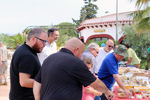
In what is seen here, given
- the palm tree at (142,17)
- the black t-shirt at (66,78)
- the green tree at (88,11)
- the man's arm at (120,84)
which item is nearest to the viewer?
the black t-shirt at (66,78)

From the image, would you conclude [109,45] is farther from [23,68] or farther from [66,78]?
[66,78]

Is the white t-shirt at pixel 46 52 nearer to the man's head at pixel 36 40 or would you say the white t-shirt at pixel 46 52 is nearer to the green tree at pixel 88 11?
the man's head at pixel 36 40

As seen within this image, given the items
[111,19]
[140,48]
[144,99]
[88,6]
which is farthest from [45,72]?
[88,6]

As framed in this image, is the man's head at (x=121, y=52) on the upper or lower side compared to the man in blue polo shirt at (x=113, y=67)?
upper

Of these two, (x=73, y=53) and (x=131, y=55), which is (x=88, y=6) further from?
(x=73, y=53)

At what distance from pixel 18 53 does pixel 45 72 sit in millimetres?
436

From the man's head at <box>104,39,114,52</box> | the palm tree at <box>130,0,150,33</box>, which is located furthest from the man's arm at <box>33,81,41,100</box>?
the palm tree at <box>130,0,150,33</box>

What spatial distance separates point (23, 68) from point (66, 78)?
51cm

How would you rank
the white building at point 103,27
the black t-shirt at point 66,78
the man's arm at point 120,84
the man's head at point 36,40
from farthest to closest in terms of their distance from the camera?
the white building at point 103,27
the man's arm at point 120,84
the man's head at point 36,40
the black t-shirt at point 66,78

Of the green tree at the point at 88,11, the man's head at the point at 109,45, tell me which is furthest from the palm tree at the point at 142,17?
the green tree at the point at 88,11

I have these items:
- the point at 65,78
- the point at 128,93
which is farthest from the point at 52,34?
the point at 65,78

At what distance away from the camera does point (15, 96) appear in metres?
1.93

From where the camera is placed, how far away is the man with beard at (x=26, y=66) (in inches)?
71.1

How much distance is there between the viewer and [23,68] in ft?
5.89
